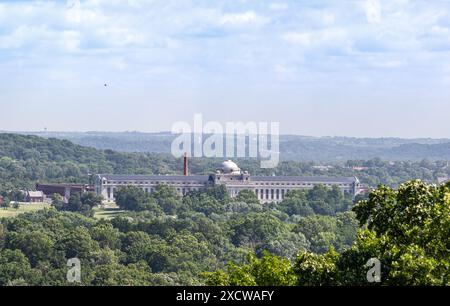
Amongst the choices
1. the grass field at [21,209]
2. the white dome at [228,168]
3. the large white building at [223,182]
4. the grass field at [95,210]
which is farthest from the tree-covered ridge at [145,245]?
the white dome at [228,168]

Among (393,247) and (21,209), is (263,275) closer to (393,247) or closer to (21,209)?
(393,247)

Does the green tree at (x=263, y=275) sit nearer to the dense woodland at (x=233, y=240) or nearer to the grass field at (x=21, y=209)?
the dense woodland at (x=233, y=240)

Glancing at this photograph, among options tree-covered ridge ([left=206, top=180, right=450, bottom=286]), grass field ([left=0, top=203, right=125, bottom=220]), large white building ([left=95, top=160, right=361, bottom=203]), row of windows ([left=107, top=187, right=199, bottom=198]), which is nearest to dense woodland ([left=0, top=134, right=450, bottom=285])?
tree-covered ridge ([left=206, top=180, right=450, bottom=286])

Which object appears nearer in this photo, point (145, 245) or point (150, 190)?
point (145, 245)

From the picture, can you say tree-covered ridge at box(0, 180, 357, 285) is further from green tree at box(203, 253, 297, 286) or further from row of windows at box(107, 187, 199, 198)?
row of windows at box(107, 187, 199, 198)

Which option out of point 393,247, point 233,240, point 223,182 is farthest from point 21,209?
point 393,247
